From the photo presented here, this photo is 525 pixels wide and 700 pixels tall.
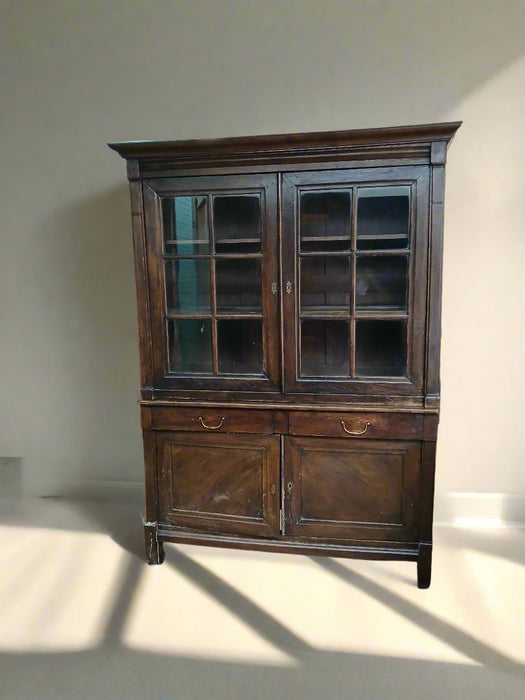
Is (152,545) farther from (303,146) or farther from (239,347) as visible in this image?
(303,146)

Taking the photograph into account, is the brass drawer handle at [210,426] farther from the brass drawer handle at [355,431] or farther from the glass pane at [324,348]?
the brass drawer handle at [355,431]

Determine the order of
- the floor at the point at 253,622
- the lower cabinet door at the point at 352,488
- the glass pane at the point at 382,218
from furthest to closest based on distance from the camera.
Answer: the lower cabinet door at the point at 352,488 → the glass pane at the point at 382,218 → the floor at the point at 253,622

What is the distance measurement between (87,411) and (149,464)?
85 cm

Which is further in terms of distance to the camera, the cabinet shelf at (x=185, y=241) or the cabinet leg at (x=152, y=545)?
the cabinet leg at (x=152, y=545)

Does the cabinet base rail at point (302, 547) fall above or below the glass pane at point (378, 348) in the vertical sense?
below

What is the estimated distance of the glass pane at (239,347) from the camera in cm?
207

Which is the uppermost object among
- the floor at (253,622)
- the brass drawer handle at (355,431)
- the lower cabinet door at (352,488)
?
the brass drawer handle at (355,431)

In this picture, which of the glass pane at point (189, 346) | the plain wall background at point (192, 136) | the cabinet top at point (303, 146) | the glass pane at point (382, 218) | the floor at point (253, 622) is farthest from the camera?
the plain wall background at point (192, 136)

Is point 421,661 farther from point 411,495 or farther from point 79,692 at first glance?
point 79,692

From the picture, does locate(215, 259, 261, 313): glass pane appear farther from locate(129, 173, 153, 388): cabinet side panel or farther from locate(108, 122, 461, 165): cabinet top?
locate(108, 122, 461, 165): cabinet top

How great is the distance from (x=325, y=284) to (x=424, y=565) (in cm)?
122

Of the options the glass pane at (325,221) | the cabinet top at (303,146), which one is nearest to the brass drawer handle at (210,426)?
the glass pane at (325,221)

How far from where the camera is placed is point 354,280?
1.95 meters

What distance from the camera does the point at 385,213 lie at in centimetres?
192
